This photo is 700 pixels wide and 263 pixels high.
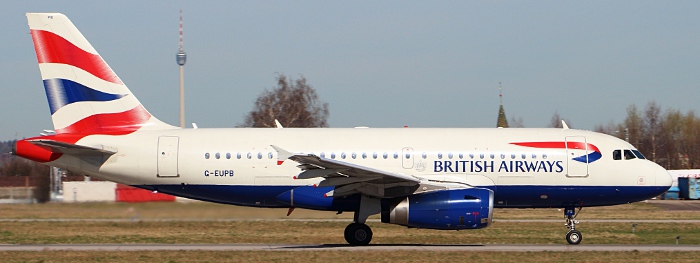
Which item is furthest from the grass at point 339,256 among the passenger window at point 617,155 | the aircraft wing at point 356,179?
the passenger window at point 617,155

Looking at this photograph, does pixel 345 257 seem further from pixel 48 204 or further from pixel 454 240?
pixel 48 204

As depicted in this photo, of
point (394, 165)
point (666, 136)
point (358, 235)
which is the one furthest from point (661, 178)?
point (666, 136)

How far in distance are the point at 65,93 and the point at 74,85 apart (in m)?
0.34

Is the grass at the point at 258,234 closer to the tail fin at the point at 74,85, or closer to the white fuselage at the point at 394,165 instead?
the white fuselage at the point at 394,165

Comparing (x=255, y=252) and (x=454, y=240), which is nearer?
(x=255, y=252)

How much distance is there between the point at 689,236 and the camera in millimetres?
29203

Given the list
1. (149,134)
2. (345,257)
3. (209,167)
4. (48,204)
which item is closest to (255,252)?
(345,257)

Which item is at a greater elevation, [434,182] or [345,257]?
[434,182]

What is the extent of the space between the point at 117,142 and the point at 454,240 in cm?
1015

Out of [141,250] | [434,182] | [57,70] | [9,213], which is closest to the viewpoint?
[141,250]

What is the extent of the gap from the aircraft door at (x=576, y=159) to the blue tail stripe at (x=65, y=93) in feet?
43.8

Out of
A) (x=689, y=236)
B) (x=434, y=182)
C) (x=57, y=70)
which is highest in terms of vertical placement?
(x=57, y=70)

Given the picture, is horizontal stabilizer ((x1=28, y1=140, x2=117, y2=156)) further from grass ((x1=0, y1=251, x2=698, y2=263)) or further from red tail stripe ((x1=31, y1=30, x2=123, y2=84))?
grass ((x1=0, y1=251, x2=698, y2=263))

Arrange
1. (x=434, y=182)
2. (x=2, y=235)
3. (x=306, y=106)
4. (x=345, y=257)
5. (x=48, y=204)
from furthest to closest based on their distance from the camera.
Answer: (x=306, y=106) → (x=48, y=204) → (x=2, y=235) → (x=434, y=182) → (x=345, y=257)
